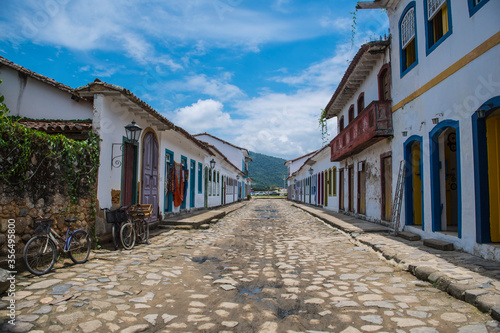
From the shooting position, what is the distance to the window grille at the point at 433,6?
279 inches

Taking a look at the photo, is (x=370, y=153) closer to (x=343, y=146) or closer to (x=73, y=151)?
(x=343, y=146)

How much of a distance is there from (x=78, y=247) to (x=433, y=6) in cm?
887

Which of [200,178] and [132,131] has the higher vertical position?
[132,131]

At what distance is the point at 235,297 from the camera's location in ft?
13.0

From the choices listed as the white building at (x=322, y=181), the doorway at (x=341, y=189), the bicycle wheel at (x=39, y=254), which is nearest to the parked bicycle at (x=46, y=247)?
the bicycle wheel at (x=39, y=254)

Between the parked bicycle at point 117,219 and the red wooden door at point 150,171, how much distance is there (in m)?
2.75

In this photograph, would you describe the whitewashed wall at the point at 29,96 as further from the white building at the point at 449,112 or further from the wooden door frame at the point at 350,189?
the wooden door frame at the point at 350,189

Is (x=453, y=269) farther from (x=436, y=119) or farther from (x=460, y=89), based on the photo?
(x=436, y=119)

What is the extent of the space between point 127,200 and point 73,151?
9.38ft

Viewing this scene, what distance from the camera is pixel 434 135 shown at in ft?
24.0

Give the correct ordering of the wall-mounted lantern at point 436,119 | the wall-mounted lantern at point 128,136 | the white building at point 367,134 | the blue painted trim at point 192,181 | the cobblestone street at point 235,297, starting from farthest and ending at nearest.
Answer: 1. the blue painted trim at point 192,181
2. the white building at point 367,134
3. the wall-mounted lantern at point 128,136
4. the wall-mounted lantern at point 436,119
5. the cobblestone street at point 235,297

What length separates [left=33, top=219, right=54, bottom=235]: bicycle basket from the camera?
15.6ft

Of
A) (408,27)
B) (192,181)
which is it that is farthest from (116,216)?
(192,181)

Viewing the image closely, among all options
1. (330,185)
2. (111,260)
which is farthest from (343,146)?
(111,260)
